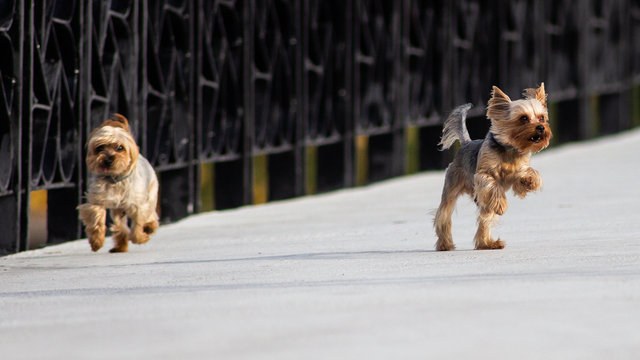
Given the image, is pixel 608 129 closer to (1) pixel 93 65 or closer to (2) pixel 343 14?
(2) pixel 343 14

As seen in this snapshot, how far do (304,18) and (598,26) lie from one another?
10401 millimetres

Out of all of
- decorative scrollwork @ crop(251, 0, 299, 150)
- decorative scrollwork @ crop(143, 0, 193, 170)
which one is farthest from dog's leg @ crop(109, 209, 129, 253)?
decorative scrollwork @ crop(251, 0, 299, 150)

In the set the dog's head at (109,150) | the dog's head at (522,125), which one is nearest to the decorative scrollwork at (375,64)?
the dog's head at (109,150)

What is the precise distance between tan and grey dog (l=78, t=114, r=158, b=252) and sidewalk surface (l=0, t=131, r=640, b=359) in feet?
1.03

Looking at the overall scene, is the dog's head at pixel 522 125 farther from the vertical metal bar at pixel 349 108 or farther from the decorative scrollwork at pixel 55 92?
the vertical metal bar at pixel 349 108

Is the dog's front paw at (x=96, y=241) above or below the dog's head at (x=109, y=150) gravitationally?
below

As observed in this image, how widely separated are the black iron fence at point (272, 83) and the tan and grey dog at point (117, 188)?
0.72 metres

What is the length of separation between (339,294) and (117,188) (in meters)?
4.33

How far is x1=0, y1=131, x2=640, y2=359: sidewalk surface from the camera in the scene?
4.46 metres

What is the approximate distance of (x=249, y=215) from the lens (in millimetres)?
12883

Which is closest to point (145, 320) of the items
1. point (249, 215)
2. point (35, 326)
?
point (35, 326)

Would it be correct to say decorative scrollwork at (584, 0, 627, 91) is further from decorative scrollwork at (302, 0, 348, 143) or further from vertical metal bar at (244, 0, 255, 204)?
vertical metal bar at (244, 0, 255, 204)

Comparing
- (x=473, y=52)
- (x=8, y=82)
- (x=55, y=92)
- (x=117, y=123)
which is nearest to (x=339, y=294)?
(x=117, y=123)

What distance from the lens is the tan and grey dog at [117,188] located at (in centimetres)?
916
